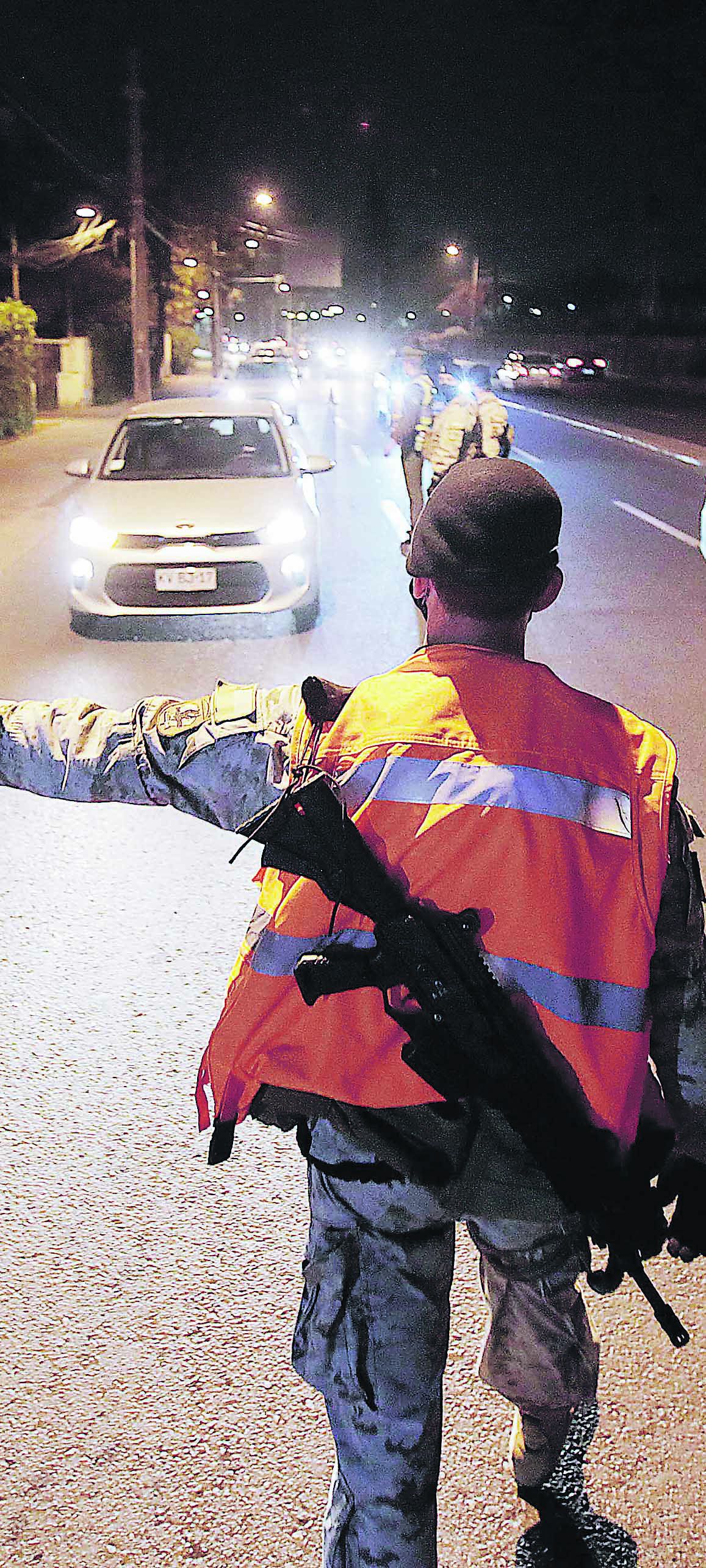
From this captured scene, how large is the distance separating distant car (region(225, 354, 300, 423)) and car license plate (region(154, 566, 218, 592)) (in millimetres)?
33106

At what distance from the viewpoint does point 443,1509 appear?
2656 millimetres

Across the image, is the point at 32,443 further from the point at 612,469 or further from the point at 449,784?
the point at 449,784

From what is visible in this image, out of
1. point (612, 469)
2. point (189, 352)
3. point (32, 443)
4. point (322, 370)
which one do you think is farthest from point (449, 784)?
point (322, 370)

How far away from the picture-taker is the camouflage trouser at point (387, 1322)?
1.96 metres

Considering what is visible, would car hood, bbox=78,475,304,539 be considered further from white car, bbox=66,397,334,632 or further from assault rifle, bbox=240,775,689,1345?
assault rifle, bbox=240,775,689,1345

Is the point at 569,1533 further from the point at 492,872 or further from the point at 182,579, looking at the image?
the point at 182,579

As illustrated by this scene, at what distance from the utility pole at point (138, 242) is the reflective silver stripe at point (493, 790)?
28.0 metres

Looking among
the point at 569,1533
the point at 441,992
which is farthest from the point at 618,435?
the point at 441,992

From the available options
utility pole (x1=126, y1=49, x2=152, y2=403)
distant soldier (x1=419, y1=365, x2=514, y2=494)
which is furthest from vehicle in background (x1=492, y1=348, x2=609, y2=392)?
distant soldier (x1=419, y1=365, x2=514, y2=494)

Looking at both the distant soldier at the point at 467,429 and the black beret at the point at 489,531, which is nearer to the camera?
the black beret at the point at 489,531

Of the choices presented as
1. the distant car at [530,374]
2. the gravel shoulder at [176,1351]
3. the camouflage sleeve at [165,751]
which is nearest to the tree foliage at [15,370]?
the distant car at [530,374]

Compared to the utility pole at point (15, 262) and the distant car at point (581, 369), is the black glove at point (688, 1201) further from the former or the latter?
the distant car at point (581, 369)

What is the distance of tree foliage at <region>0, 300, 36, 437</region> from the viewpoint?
2995cm

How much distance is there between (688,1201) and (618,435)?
3046 centimetres
